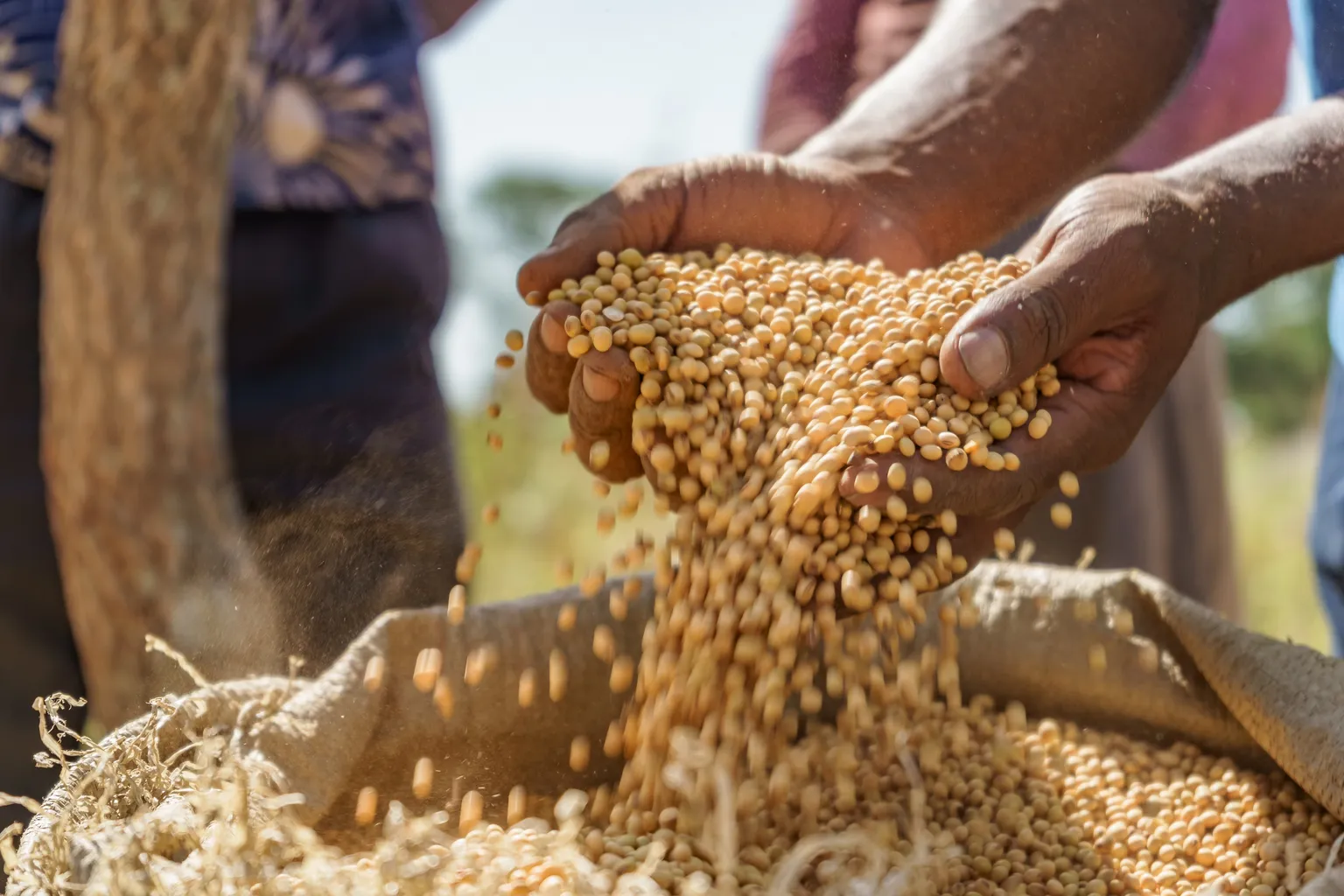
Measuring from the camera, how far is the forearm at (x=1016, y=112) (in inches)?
75.8

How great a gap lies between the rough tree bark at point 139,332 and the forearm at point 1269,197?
1455 millimetres

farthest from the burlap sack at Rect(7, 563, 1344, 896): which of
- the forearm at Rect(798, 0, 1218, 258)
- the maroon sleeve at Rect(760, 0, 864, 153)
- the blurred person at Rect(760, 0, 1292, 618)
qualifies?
the maroon sleeve at Rect(760, 0, 864, 153)

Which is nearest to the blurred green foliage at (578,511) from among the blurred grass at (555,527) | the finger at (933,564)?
the blurred grass at (555,527)

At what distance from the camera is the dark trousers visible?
2.12m

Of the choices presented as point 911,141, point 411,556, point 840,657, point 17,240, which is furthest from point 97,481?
point 911,141

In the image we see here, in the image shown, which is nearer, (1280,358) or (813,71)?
(813,71)

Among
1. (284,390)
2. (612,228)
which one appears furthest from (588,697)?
(284,390)

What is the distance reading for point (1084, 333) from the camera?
5.04 feet

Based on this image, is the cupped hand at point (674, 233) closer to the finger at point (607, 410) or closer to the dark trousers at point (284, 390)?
the finger at point (607, 410)

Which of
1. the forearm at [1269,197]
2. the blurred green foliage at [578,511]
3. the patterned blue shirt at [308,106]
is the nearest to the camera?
the forearm at [1269,197]

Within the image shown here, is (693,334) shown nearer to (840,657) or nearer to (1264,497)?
(840,657)

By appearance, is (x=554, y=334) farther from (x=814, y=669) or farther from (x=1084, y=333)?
(x=1084, y=333)

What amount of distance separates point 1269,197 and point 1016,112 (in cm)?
41

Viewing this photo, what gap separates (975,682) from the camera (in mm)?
1840
